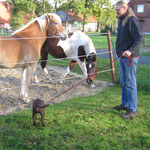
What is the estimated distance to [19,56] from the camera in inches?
157

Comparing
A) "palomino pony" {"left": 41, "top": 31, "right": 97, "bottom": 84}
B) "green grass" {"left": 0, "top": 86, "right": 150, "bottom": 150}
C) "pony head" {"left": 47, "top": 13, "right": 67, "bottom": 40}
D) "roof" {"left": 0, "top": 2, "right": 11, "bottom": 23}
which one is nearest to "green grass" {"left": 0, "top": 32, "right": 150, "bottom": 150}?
"green grass" {"left": 0, "top": 86, "right": 150, "bottom": 150}

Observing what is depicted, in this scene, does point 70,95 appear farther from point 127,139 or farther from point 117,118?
point 127,139

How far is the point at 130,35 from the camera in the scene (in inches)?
130

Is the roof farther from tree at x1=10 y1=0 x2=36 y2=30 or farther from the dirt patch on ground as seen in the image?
the dirt patch on ground

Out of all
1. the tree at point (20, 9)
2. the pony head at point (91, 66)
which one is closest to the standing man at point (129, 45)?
the pony head at point (91, 66)

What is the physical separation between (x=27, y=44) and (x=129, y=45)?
7.11 feet

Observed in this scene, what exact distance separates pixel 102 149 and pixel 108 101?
1963 mm

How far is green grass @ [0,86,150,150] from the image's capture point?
2.64 m

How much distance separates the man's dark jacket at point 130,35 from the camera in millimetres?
3152

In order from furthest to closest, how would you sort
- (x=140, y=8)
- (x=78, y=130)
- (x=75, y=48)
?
(x=140, y=8) < (x=75, y=48) < (x=78, y=130)

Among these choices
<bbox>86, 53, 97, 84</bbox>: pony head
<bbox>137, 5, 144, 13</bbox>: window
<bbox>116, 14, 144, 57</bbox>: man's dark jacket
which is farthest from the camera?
<bbox>137, 5, 144, 13</bbox>: window

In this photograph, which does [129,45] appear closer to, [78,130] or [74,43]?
[78,130]

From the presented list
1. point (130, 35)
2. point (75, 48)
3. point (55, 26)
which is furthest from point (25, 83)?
point (130, 35)

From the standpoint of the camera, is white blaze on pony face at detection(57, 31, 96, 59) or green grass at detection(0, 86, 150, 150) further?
white blaze on pony face at detection(57, 31, 96, 59)
